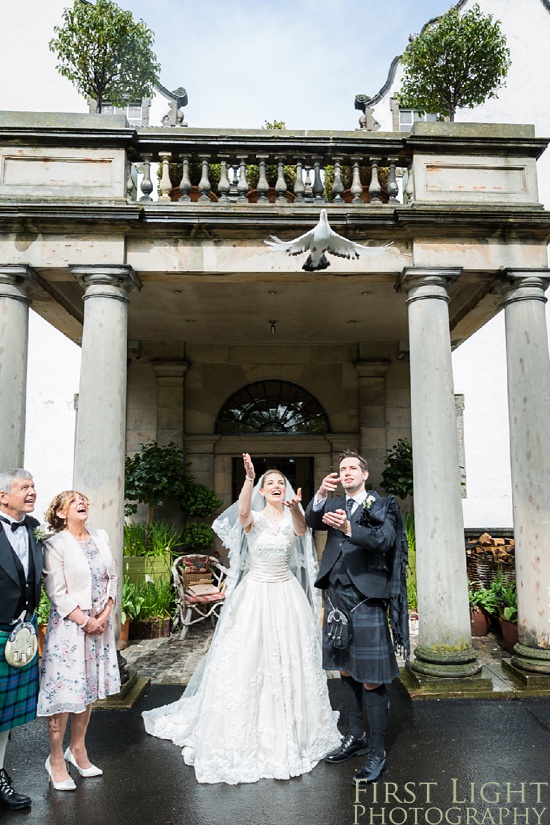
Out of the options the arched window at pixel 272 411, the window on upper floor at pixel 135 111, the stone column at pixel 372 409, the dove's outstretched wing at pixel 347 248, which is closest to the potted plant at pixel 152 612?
the arched window at pixel 272 411

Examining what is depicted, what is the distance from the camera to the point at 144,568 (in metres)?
8.73

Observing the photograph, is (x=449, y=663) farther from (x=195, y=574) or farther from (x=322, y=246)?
(x=195, y=574)

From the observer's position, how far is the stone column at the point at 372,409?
10.5 metres

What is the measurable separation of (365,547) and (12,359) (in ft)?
13.5

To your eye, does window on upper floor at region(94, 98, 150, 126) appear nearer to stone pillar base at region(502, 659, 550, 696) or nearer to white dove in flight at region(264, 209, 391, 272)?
white dove in flight at region(264, 209, 391, 272)

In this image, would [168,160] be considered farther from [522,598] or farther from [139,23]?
[139,23]

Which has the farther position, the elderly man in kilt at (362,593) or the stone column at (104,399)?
the stone column at (104,399)

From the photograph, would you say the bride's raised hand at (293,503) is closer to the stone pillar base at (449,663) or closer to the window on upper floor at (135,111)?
the stone pillar base at (449,663)

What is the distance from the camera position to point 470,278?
21.5 feet

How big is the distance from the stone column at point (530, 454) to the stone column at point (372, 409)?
4.17 metres

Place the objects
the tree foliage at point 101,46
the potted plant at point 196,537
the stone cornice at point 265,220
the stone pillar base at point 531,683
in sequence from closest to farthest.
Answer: the stone pillar base at point 531,683 < the stone cornice at point 265,220 < the potted plant at point 196,537 < the tree foliage at point 101,46

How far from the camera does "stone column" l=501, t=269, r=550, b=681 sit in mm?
5945

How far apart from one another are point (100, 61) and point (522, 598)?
1153 cm

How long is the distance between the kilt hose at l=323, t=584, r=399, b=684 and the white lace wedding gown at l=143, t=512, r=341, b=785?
0.29 meters
